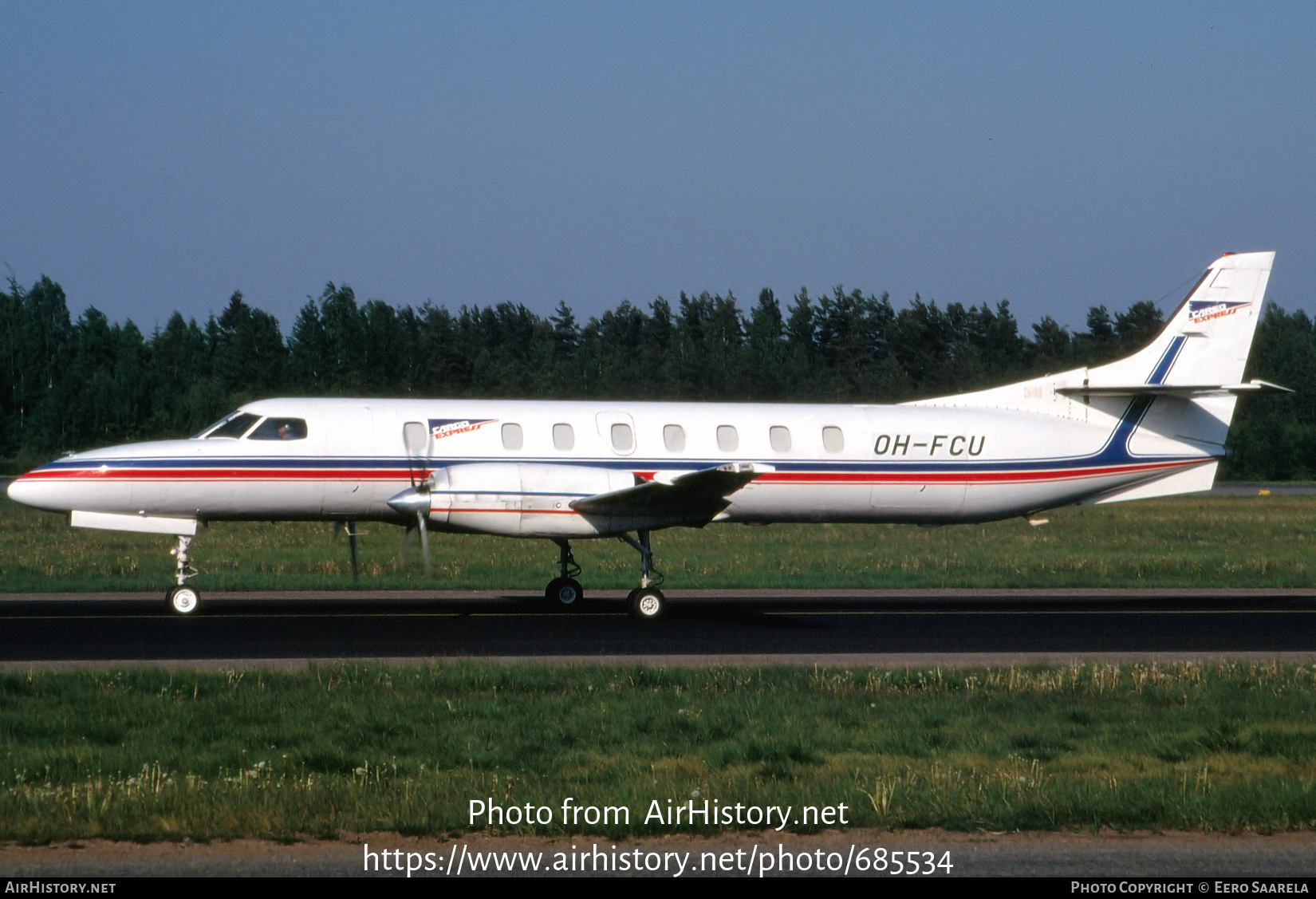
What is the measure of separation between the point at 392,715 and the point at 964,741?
4922 millimetres

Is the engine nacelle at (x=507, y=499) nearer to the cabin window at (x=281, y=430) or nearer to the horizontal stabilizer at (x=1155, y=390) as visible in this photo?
the cabin window at (x=281, y=430)

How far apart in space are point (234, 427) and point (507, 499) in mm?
4609

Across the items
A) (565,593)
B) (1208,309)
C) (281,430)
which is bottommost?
(565,593)

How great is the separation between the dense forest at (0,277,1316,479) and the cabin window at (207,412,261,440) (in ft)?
143

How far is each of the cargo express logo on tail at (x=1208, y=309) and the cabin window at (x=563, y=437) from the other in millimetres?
11475

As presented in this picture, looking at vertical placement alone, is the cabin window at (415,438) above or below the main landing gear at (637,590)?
above

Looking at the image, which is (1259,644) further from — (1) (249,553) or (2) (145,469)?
(1) (249,553)

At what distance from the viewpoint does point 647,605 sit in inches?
760

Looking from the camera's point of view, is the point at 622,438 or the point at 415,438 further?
the point at 622,438

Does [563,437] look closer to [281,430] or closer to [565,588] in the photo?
[565,588]

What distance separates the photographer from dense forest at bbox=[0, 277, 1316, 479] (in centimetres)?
6969

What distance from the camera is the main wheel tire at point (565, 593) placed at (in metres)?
20.9

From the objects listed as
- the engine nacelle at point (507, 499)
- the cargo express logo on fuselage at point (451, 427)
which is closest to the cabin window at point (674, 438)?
the engine nacelle at point (507, 499)

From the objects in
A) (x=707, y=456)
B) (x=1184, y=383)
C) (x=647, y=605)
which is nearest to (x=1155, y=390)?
(x=1184, y=383)
